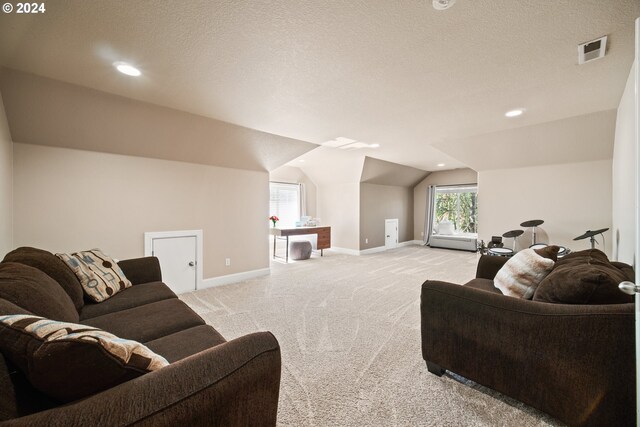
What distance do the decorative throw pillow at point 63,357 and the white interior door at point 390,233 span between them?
730cm

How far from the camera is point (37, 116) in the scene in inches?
98.4

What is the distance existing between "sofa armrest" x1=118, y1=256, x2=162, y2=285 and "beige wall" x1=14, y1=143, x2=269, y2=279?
39.7 inches

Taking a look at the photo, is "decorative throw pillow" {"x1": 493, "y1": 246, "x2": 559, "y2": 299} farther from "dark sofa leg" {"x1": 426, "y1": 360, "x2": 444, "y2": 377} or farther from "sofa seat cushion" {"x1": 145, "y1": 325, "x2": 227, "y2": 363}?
"sofa seat cushion" {"x1": 145, "y1": 325, "x2": 227, "y2": 363}

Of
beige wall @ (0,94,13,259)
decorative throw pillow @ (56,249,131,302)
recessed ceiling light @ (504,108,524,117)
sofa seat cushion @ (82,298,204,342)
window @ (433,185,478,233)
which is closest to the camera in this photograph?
sofa seat cushion @ (82,298,204,342)

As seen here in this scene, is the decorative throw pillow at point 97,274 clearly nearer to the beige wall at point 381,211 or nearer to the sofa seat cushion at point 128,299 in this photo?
the sofa seat cushion at point 128,299

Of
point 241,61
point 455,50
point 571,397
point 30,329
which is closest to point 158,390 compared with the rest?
point 30,329

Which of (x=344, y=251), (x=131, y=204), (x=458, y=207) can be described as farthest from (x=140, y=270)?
(x=458, y=207)

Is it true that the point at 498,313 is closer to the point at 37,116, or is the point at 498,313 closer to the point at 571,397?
the point at 571,397

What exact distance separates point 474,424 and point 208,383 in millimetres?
1487

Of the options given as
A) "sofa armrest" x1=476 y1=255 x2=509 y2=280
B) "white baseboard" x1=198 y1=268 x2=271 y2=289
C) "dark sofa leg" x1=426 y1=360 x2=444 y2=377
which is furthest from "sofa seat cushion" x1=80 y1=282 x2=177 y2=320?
"sofa armrest" x1=476 y1=255 x2=509 y2=280

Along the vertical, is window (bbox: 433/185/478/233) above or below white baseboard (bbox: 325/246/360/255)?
above

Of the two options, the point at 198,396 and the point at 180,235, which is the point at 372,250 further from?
the point at 198,396

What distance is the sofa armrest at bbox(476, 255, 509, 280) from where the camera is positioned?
103 inches

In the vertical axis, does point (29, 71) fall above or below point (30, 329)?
above
